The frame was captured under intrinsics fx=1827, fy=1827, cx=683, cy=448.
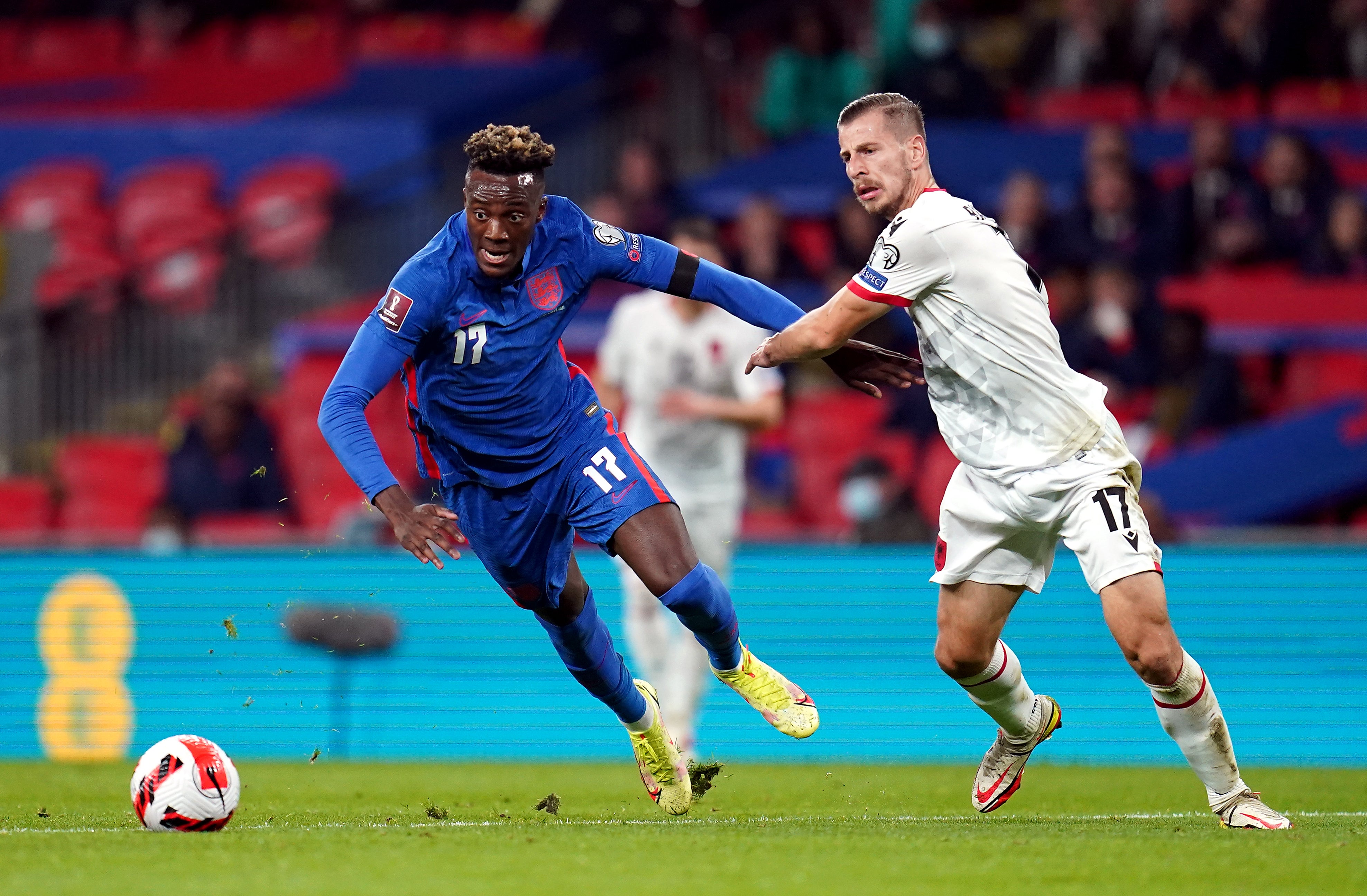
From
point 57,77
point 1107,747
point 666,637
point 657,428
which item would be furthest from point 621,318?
point 57,77

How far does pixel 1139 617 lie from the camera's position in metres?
6.12

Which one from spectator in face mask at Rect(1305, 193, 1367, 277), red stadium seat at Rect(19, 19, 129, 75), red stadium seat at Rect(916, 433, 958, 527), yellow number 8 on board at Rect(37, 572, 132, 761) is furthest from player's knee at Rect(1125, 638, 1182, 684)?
red stadium seat at Rect(19, 19, 129, 75)

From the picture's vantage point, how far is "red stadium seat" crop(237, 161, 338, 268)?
53.7 ft

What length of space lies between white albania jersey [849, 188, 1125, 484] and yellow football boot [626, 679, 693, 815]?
1.71m

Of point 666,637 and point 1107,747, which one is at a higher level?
point 666,637

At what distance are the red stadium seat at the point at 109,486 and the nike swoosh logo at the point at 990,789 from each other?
8.94 m

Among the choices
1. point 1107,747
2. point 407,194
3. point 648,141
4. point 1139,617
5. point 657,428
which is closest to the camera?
point 1139,617

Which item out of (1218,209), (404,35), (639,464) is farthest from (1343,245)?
(404,35)

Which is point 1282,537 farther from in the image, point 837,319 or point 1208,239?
point 837,319

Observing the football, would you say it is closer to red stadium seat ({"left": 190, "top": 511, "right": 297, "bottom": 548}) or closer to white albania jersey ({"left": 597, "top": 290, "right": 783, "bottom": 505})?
white albania jersey ({"left": 597, "top": 290, "right": 783, "bottom": 505})

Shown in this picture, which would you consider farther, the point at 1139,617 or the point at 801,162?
the point at 801,162

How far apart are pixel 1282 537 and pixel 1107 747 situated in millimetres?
1604

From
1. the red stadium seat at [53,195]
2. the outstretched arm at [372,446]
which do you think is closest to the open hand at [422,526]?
the outstretched arm at [372,446]

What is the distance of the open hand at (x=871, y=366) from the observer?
6.68m
